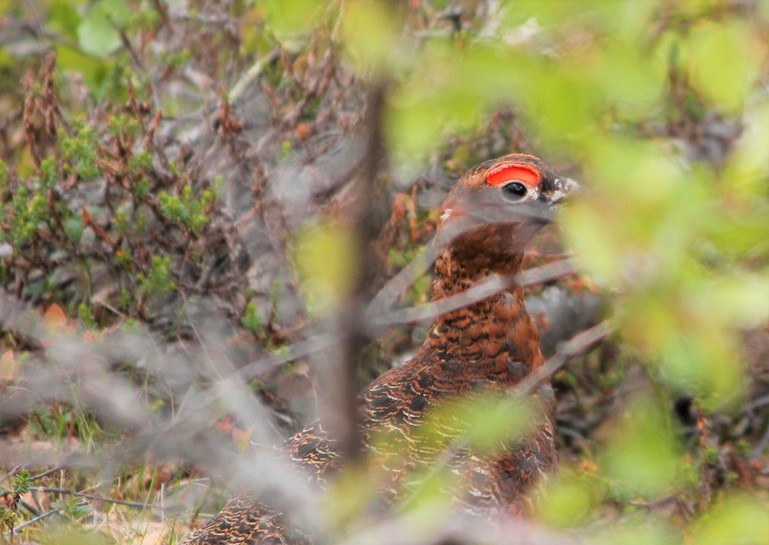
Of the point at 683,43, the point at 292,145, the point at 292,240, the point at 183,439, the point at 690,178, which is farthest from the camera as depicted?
the point at 292,145

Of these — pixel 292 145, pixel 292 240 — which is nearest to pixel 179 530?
pixel 292 240

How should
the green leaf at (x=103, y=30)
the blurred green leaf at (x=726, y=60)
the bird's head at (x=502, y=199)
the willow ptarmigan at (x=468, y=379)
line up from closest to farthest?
the blurred green leaf at (x=726, y=60) < the willow ptarmigan at (x=468, y=379) < the bird's head at (x=502, y=199) < the green leaf at (x=103, y=30)

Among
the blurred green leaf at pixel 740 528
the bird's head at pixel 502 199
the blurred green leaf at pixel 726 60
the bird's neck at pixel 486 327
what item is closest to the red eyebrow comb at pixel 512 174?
the bird's head at pixel 502 199

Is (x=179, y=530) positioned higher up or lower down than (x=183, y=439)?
higher up

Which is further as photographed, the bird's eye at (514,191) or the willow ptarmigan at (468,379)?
the bird's eye at (514,191)

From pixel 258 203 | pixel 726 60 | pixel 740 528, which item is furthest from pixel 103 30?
pixel 740 528

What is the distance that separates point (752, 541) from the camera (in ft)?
5.10

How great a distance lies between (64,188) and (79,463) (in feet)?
11.2

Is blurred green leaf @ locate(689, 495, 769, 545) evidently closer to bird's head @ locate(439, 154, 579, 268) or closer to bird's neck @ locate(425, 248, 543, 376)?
bird's head @ locate(439, 154, 579, 268)

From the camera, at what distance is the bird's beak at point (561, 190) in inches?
146

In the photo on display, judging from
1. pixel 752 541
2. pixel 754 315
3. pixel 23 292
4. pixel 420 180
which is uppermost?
pixel 420 180

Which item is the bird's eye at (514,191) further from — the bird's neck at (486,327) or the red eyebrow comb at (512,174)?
the bird's neck at (486,327)

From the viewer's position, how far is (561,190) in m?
3.77

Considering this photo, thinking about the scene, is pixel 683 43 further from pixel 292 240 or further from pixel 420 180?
pixel 420 180
